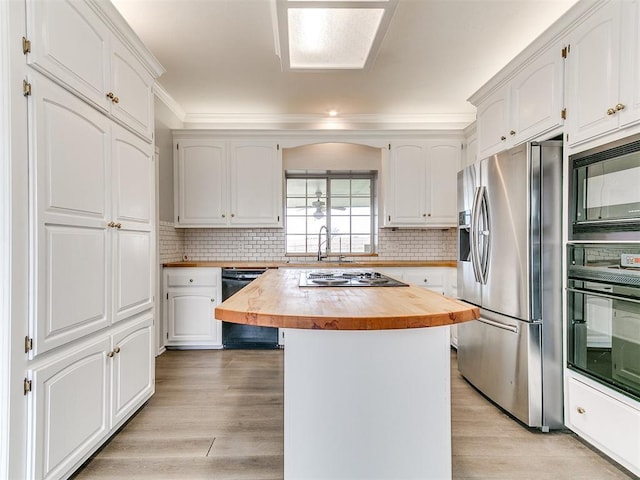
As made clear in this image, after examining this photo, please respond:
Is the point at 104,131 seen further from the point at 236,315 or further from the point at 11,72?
the point at 236,315

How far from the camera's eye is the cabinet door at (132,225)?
6.23 feet

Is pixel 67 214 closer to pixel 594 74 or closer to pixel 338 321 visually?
pixel 338 321

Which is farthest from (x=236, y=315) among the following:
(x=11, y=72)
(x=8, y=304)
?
(x=11, y=72)

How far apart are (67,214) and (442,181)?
3537mm

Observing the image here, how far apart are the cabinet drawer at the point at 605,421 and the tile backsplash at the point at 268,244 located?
2454 mm

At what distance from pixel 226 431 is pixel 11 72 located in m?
2.00

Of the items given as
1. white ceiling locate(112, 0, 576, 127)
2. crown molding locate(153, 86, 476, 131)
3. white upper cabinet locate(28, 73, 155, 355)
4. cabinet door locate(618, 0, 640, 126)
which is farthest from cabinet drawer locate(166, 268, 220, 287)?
cabinet door locate(618, 0, 640, 126)

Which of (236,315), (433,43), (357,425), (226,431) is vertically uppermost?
(433,43)

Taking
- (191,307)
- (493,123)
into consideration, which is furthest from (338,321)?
(191,307)

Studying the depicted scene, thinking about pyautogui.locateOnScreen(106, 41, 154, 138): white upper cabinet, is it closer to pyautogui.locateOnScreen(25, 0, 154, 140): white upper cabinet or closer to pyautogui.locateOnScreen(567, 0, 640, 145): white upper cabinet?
pyautogui.locateOnScreen(25, 0, 154, 140): white upper cabinet

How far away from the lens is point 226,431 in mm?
2008

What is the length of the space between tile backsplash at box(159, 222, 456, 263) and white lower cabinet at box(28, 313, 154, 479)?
205cm

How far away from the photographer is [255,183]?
387cm

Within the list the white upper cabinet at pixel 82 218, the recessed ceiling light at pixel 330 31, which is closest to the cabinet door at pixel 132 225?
the white upper cabinet at pixel 82 218
